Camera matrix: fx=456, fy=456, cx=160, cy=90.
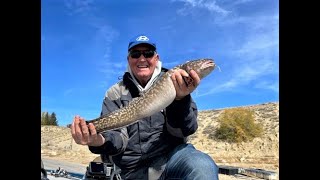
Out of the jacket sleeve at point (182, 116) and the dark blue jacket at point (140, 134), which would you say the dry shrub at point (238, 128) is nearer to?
the dark blue jacket at point (140, 134)

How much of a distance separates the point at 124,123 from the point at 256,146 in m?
43.7

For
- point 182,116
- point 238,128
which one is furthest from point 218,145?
point 182,116

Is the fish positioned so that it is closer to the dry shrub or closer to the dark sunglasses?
the dark sunglasses

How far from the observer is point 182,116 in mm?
3535

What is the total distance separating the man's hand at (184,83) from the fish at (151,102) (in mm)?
24

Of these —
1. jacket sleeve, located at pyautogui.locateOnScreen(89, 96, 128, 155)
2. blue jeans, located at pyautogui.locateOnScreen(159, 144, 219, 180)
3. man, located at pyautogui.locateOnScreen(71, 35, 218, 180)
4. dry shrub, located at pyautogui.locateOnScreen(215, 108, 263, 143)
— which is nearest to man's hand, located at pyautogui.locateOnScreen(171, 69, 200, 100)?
man, located at pyautogui.locateOnScreen(71, 35, 218, 180)

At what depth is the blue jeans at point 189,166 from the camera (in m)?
3.30

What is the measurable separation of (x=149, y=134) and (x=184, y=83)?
57 cm
